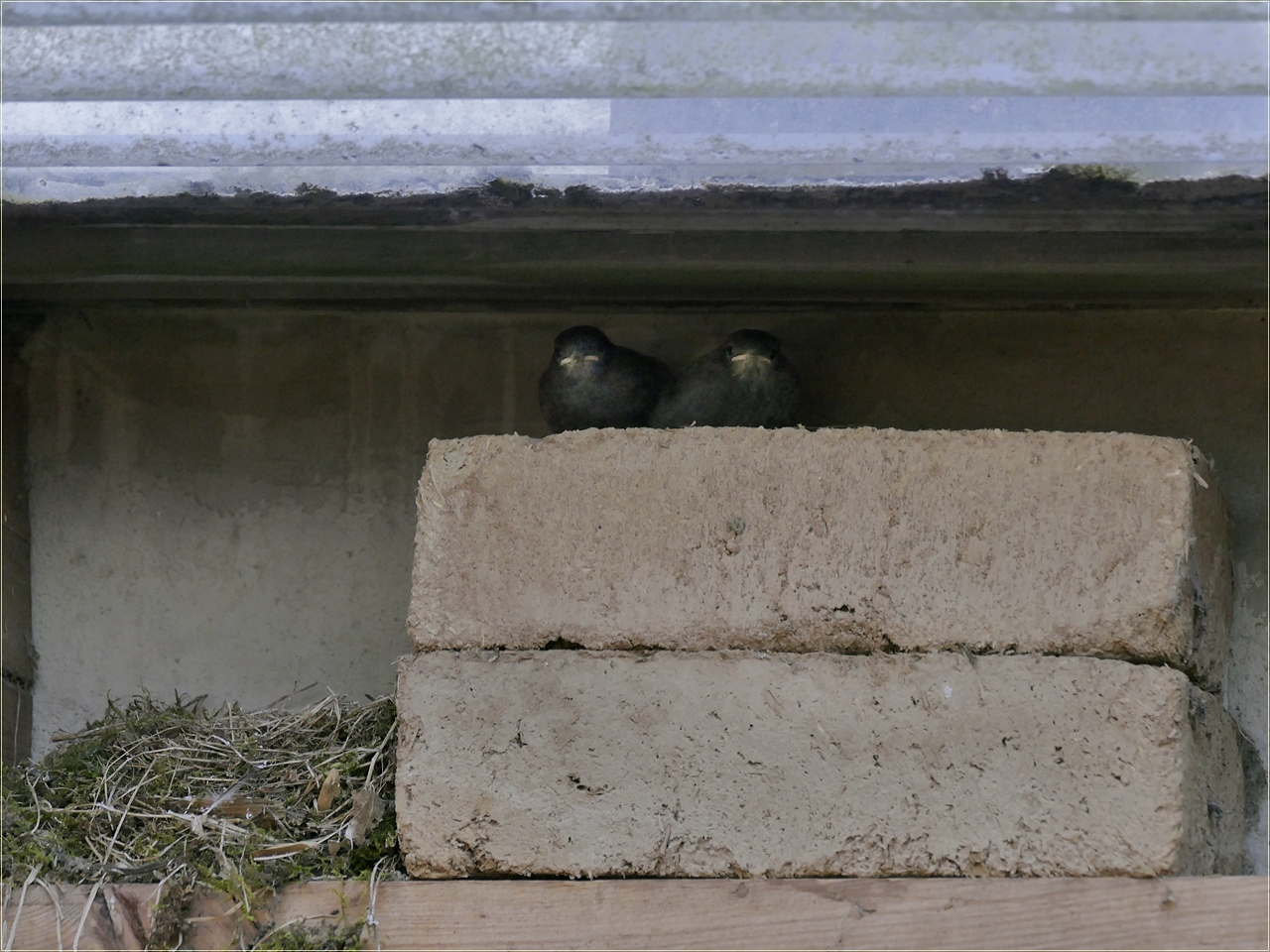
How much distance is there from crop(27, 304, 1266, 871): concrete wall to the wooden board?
33.7 inches

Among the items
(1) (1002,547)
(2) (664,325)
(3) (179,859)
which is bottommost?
(3) (179,859)

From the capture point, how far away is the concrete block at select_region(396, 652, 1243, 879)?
2684 millimetres

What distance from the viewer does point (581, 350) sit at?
320cm

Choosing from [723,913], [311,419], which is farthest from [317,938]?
[311,419]

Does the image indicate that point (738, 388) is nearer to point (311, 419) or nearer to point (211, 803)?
point (311, 419)

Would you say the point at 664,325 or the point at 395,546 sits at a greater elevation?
the point at 664,325

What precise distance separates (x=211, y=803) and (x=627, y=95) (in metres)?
1.45

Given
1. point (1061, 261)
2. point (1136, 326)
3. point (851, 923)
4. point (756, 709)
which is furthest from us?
point (1136, 326)

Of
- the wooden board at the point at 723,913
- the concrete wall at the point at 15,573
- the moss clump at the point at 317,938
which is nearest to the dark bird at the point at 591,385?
the wooden board at the point at 723,913

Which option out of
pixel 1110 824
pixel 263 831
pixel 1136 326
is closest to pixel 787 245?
pixel 1136 326

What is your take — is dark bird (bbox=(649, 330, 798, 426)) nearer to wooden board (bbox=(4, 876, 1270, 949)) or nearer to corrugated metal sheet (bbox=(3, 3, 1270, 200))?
corrugated metal sheet (bbox=(3, 3, 1270, 200))

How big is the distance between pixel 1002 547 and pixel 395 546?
140cm

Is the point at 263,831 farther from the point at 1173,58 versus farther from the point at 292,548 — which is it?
the point at 1173,58

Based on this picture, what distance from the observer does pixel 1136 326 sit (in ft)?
11.2
